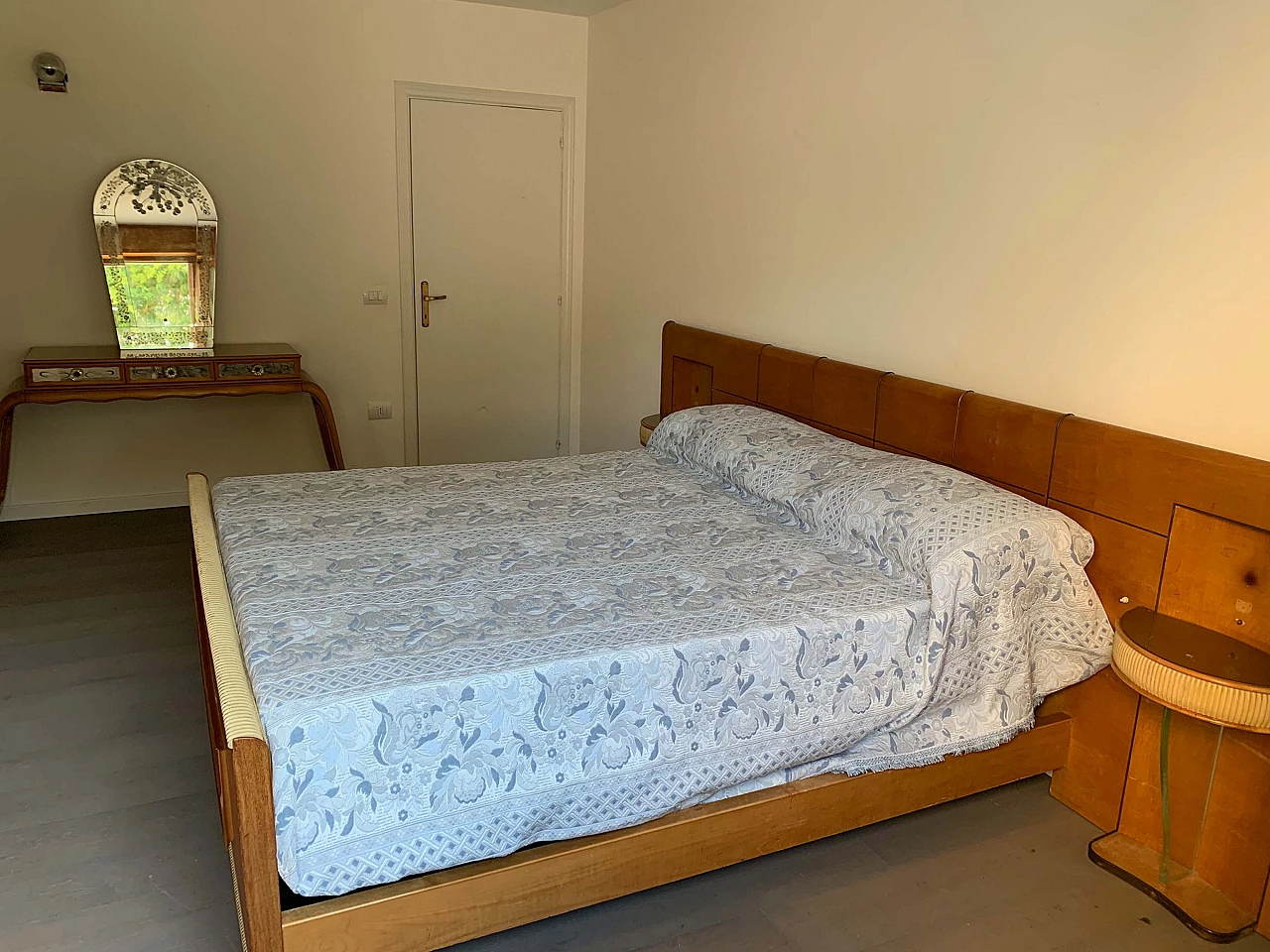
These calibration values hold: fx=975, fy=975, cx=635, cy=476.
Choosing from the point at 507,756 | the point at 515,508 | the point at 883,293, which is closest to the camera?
the point at 507,756

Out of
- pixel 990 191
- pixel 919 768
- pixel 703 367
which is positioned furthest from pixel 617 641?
pixel 703 367

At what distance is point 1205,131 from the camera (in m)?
2.03

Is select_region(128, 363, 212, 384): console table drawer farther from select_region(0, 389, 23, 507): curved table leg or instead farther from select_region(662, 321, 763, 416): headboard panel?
select_region(662, 321, 763, 416): headboard panel

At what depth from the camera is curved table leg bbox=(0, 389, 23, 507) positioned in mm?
3680

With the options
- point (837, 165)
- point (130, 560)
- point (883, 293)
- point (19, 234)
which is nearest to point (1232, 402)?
point (883, 293)

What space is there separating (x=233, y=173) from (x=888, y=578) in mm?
3357

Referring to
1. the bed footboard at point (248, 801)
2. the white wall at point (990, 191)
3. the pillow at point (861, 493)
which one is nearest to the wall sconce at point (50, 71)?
the white wall at point (990, 191)

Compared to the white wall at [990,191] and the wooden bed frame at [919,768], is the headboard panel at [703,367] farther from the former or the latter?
the wooden bed frame at [919,768]

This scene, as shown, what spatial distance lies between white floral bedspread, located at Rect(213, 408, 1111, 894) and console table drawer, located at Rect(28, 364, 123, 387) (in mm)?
1307

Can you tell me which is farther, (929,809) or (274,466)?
(274,466)

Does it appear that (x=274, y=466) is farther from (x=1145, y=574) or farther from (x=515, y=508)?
(x=1145, y=574)

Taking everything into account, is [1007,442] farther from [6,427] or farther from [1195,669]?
[6,427]

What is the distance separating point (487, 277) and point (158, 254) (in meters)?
1.45

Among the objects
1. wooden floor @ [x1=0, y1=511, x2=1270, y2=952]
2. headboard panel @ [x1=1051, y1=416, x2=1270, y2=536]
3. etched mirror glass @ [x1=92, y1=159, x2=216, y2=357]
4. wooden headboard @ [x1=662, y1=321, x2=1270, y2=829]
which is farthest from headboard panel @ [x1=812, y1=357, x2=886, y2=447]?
etched mirror glass @ [x1=92, y1=159, x2=216, y2=357]
